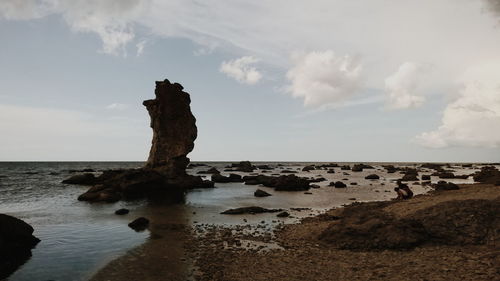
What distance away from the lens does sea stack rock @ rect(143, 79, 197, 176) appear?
218 ft

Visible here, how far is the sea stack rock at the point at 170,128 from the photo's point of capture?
66312 millimetres

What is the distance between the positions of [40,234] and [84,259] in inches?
345

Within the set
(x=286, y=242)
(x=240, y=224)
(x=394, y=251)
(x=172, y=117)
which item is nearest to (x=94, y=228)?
(x=240, y=224)

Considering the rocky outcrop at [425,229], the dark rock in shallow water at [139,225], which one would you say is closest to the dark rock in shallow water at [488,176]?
the rocky outcrop at [425,229]

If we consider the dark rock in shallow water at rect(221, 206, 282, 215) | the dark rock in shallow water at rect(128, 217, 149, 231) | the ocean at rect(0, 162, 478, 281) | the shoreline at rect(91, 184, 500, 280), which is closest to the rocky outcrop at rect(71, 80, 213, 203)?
the ocean at rect(0, 162, 478, 281)

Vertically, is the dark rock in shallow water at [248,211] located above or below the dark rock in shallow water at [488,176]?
below

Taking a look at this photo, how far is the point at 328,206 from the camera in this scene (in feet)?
120

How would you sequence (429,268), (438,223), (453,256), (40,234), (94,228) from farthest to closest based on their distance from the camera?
(94,228), (40,234), (438,223), (453,256), (429,268)

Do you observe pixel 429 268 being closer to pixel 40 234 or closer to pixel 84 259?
pixel 84 259

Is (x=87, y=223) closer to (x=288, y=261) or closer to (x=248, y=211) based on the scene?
(x=248, y=211)

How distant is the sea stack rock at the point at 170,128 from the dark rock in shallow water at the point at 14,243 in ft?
146

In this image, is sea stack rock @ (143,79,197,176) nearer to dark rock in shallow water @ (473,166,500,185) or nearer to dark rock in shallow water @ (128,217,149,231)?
dark rock in shallow water @ (128,217,149,231)

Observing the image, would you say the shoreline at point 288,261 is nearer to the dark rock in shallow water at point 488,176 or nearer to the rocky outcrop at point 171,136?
the dark rock in shallow water at point 488,176

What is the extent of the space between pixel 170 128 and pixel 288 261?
55.3m
